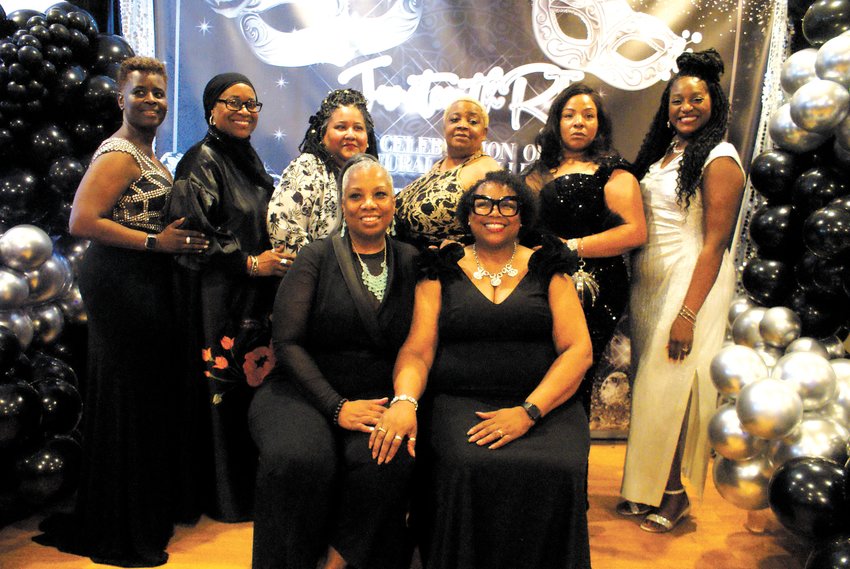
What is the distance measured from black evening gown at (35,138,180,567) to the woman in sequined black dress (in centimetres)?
165

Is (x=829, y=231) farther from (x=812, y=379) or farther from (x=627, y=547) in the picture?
(x=627, y=547)

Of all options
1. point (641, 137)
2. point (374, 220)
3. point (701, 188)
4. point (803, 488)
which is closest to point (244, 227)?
point (374, 220)

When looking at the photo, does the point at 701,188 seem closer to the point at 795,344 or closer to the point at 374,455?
the point at 795,344

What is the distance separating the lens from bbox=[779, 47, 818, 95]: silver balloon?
2846mm

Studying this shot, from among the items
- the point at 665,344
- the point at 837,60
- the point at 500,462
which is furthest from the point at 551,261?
the point at 837,60

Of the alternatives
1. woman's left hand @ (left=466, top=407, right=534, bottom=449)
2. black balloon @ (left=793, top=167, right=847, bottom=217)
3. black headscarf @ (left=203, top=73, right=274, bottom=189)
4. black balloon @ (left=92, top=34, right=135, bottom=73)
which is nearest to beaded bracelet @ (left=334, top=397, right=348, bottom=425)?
woman's left hand @ (left=466, top=407, right=534, bottom=449)

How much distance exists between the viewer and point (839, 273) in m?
2.71

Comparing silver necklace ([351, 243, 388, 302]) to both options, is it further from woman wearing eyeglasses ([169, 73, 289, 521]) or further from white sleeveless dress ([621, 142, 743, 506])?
white sleeveless dress ([621, 142, 743, 506])

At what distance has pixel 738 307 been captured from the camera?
3.28 m

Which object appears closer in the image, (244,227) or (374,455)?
(374,455)

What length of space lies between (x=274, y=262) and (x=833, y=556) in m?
2.26

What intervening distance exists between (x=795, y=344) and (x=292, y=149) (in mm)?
2916

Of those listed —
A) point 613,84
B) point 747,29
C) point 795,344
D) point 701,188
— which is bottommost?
point 795,344

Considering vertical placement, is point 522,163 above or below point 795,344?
above
